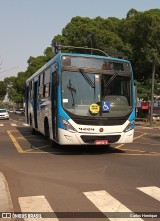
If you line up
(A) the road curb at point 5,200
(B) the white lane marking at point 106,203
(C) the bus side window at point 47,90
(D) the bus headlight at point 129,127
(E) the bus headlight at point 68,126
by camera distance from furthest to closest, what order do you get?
(C) the bus side window at point 47,90 < (D) the bus headlight at point 129,127 < (E) the bus headlight at point 68,126 < (B) the white lane marking at point 106,203 < (A) the road curb at point 5,200

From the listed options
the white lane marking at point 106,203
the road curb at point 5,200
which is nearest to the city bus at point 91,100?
the white lane marking at point 106,203

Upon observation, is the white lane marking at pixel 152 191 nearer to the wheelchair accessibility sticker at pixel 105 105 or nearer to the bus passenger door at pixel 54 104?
the wheelchair accessibility sticker at pixel 105 105

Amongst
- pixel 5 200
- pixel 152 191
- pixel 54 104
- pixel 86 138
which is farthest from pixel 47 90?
pixel 5 200

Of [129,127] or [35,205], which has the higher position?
[129,127]

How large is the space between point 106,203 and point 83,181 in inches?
73.9

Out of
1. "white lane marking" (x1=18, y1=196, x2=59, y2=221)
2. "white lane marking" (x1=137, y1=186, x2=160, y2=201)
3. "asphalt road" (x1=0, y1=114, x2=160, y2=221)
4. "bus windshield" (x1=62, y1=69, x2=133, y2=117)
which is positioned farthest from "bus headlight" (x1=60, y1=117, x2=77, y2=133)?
"white lane marking" (x1=18, y1=196, x2=59, y2=221)

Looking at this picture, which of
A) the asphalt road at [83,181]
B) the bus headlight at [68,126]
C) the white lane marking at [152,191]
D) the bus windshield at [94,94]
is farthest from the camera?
the bus windshield at [94,94]

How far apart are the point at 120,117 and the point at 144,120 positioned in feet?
92.7

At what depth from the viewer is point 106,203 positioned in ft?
21.2

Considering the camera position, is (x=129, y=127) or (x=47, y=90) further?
(x=47, y=90)

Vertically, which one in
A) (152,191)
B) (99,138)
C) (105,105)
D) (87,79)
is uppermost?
(87,79)

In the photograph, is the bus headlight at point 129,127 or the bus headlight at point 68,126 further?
the bus headlight at point 129,127

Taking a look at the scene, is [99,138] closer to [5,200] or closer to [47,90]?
[47,90]

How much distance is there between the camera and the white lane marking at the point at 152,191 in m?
7.01
